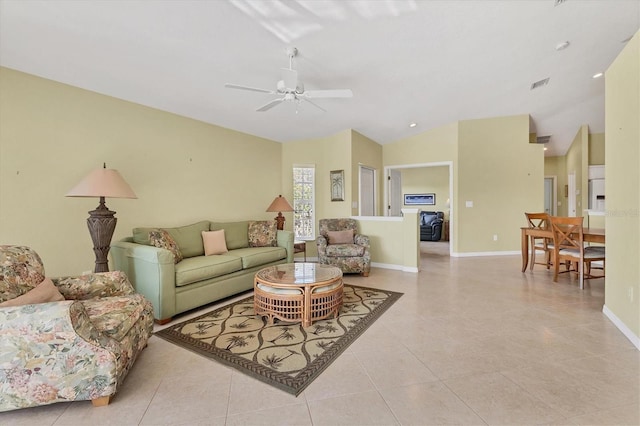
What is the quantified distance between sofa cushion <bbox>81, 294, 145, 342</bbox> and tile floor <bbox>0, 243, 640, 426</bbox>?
0.36 meters

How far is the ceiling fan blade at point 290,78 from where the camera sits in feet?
8.95

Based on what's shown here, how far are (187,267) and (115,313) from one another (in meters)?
1.13

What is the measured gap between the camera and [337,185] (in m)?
5.75

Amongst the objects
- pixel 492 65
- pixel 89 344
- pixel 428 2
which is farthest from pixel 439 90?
pixel 89 344

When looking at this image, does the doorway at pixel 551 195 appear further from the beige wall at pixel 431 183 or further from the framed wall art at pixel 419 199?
the framed wall art at pixel 419 199

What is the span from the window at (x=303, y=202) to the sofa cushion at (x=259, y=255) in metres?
1.61

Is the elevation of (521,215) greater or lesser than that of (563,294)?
greater

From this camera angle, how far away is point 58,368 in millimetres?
1521

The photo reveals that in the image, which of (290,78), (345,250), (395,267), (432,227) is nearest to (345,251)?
(345,250)

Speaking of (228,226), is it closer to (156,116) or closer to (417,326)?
(156,116)

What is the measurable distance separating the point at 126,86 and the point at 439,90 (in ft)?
13.8

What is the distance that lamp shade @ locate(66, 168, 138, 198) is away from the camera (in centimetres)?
267

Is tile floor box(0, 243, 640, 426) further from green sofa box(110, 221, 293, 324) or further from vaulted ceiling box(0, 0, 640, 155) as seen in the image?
vaulted ceiling box(0, 0, 640, 155)

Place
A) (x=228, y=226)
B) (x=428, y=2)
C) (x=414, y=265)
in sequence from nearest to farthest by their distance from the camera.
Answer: (x=428, y=2) → (x=228, y=226) → (x=414, y=265)
